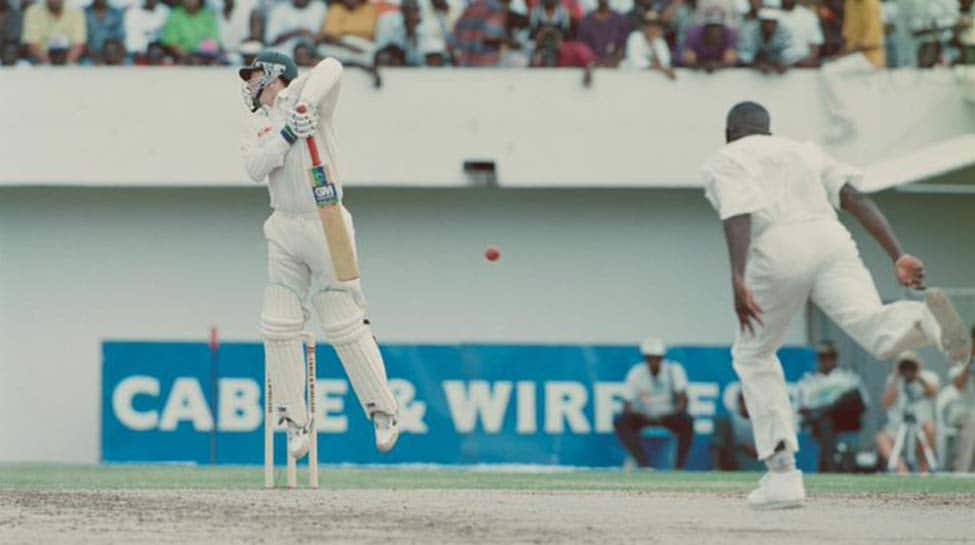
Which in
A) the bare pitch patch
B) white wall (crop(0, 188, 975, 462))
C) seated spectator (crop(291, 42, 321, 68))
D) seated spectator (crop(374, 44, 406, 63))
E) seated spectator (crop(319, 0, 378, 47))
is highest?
seated spectator (crop(319, 0, 378, 47))

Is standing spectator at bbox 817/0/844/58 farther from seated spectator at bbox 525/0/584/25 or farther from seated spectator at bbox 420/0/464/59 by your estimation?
seated spectator at bbox 420/0/464/59

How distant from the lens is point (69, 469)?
18500mm

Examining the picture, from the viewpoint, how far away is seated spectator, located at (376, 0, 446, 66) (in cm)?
2341

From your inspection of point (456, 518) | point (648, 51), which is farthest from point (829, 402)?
point (456, 518)

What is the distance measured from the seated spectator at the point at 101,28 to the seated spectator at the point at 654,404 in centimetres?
673

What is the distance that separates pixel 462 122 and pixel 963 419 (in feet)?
20.4

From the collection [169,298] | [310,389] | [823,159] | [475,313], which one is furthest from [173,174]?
[823,159]

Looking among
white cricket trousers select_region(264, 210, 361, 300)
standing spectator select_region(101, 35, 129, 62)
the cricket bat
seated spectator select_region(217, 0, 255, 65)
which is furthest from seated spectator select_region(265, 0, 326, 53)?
the cricket bat

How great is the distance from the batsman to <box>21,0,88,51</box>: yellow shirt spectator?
1138cm

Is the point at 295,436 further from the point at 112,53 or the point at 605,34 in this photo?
the point at 112,53

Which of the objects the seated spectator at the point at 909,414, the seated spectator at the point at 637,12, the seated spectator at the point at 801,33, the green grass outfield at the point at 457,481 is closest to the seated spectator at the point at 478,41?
the seated spectator at the point at 637,12

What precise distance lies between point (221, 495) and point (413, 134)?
11916 mm

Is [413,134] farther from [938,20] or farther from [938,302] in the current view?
[938,302]

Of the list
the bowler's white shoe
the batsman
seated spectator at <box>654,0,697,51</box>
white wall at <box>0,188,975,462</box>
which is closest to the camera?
the bowler's white shoe
